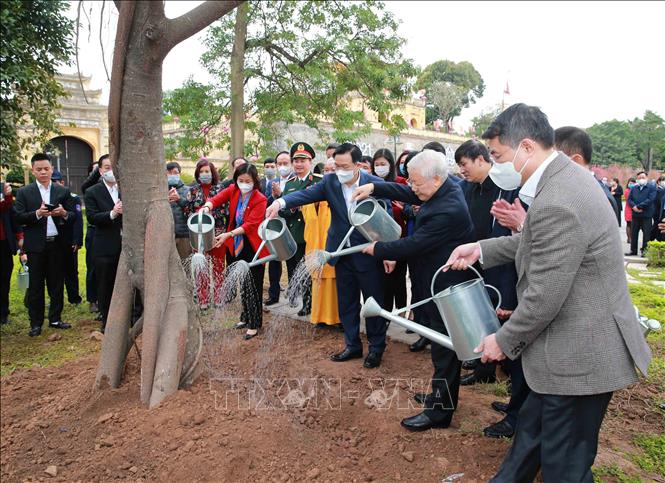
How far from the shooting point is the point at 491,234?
3.80m

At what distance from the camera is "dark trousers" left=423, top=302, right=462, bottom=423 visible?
3102 millimetres

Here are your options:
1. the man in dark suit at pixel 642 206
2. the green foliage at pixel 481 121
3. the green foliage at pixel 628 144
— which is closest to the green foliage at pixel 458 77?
the green foliage at pixel 481 121

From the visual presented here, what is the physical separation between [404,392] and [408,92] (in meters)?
9.67

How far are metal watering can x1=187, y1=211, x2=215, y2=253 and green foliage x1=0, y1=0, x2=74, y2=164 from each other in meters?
3.06

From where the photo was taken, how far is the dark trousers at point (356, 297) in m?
4.23

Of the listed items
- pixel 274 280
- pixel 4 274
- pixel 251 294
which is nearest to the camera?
pixel 251 294

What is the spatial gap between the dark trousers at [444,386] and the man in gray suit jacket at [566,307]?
993 millimetres

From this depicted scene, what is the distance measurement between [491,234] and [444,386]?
1.27 m

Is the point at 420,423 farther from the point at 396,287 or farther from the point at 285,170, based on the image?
the point at 285,170

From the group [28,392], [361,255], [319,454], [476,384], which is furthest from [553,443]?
[28,392]

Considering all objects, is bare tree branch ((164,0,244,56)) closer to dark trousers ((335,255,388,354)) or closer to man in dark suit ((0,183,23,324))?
dark trousers ((335,255,388,354))

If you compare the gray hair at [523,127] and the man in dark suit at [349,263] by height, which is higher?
the gray hair at [523,127]

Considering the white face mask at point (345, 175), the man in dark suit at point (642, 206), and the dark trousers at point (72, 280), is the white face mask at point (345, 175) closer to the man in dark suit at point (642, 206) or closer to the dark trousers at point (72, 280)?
the dark trousers at point (72, 280)

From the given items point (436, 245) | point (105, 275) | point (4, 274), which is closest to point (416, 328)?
point (436, 245)
